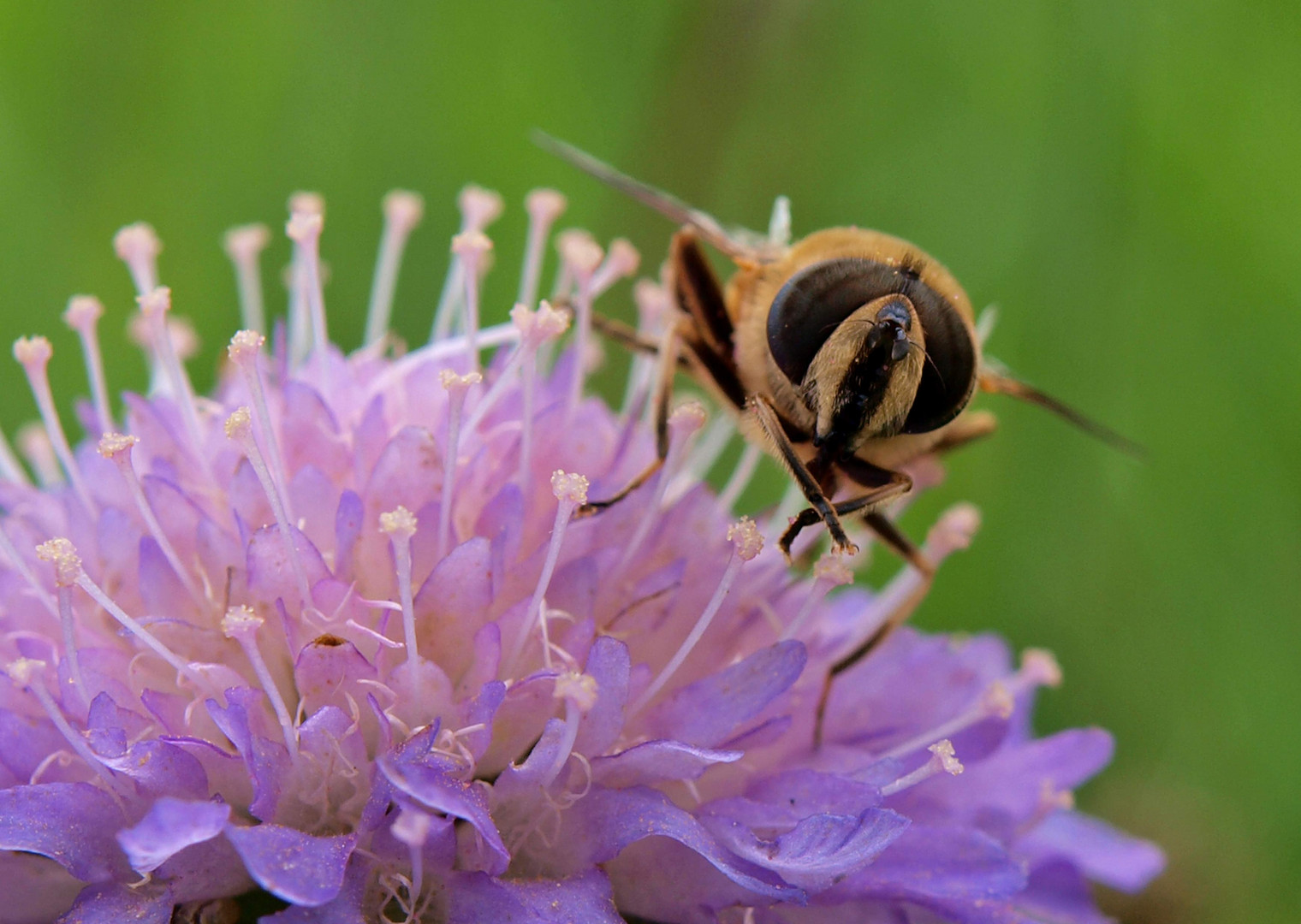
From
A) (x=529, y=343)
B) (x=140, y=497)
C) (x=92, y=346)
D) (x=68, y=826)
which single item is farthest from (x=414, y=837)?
(x=92, y=346)

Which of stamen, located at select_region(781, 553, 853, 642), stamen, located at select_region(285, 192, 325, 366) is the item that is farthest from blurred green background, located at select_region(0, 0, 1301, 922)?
stamen, located at select_region(781, 553, 853, 642)

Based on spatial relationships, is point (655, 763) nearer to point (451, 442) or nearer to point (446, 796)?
point (446, 796)

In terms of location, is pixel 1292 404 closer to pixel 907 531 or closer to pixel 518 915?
pixel 907 531

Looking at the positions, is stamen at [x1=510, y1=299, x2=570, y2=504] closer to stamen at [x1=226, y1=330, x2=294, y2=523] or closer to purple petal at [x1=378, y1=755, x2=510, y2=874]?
stamen at [x1=226, y1=330, x2=294, y2=523]

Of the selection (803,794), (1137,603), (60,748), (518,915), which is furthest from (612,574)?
(1137,603)

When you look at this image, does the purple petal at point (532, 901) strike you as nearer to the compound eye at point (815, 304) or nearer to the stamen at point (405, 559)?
the stamen at point (405, 559)

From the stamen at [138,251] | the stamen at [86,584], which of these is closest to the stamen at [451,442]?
the stamen at [86,584]

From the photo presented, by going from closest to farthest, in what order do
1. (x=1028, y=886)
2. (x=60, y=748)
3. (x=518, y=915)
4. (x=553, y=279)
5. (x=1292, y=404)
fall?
1. (x=518, y=915)
2. (x=60, y=748)
3. (x=1028, y=886)
4. (x=1292, y=404)
5. (x=553, y=279)

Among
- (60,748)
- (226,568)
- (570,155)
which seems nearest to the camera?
(60,748)
